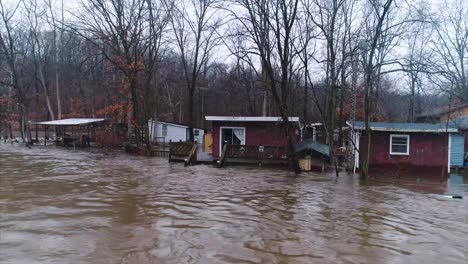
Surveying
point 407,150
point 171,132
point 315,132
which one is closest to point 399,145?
point 407,150

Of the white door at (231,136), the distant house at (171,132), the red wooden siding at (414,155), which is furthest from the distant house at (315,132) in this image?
the red wooden siding at (414,155)

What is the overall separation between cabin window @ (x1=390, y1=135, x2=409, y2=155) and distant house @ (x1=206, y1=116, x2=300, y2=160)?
17.3 feet

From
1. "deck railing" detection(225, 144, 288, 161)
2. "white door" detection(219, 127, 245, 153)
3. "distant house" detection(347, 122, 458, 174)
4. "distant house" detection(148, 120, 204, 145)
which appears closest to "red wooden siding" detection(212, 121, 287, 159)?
"white door" detection(219, 127, 245, 153)

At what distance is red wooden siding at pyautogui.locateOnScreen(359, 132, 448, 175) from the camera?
19.8 metres

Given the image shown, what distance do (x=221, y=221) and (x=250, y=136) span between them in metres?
14.3

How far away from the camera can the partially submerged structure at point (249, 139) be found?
2098 centimetres

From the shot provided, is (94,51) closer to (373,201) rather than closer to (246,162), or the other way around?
(246,162)

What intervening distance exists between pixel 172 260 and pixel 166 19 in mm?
26880

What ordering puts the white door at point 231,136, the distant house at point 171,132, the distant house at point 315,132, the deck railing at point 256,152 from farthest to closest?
the distant house at point 171,132 < the distant house at point 315,132 < the white door at point 231,136 < the deck railing at point 256,152

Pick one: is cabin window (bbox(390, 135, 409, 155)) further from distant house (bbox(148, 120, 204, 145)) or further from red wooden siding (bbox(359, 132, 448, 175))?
distant house (bbox(148, 120, 204, 145))

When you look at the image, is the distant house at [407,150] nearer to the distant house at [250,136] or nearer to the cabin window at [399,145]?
the cabin window at [399,145]

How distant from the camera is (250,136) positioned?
73.6 feet

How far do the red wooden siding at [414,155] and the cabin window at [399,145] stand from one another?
162 millimetres

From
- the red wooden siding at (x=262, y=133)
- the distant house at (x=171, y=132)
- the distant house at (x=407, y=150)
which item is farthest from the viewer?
the distant house at (x=171, y=132)
